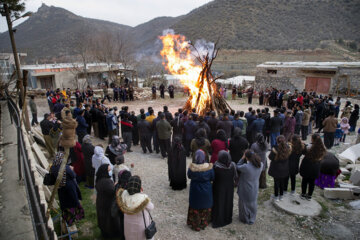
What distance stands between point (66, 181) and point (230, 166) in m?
3.24

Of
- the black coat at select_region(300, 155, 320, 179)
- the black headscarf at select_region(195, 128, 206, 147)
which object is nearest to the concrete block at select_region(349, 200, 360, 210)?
the black coat at select_region(300, 155, 320, 179)

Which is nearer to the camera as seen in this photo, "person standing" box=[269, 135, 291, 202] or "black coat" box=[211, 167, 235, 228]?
"black coat" box=[211, 167, 235, 228]

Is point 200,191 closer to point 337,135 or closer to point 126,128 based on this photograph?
point 126,128

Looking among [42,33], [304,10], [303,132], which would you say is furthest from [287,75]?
[42,33]

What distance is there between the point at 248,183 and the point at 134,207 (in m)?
2.69

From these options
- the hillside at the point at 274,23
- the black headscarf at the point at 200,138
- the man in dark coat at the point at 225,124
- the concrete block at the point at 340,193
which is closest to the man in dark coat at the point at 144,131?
the man in dark coat at the point at 225,124

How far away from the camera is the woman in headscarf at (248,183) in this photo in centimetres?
507

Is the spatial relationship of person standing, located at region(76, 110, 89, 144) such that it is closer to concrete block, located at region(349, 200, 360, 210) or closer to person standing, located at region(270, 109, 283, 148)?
person standing, located at region(270, 109, 283, 148)

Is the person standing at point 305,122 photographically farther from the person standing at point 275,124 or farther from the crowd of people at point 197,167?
the person standing at point 275,124

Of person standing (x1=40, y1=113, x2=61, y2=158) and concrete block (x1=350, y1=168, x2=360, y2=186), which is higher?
person standing (x1=40, y1=113, x2=61, y2=158)

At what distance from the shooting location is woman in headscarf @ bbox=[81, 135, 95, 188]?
21.6ft

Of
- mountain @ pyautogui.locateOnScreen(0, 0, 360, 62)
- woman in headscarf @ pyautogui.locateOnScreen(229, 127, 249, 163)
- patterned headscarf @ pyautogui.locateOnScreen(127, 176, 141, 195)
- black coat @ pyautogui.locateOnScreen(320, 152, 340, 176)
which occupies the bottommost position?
black coat @ pyautogui.locateOnScreen(320, 152, 340, 176)

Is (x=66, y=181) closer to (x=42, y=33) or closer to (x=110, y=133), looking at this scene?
(x=110, y=133)

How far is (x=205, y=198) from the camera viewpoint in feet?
16.5
